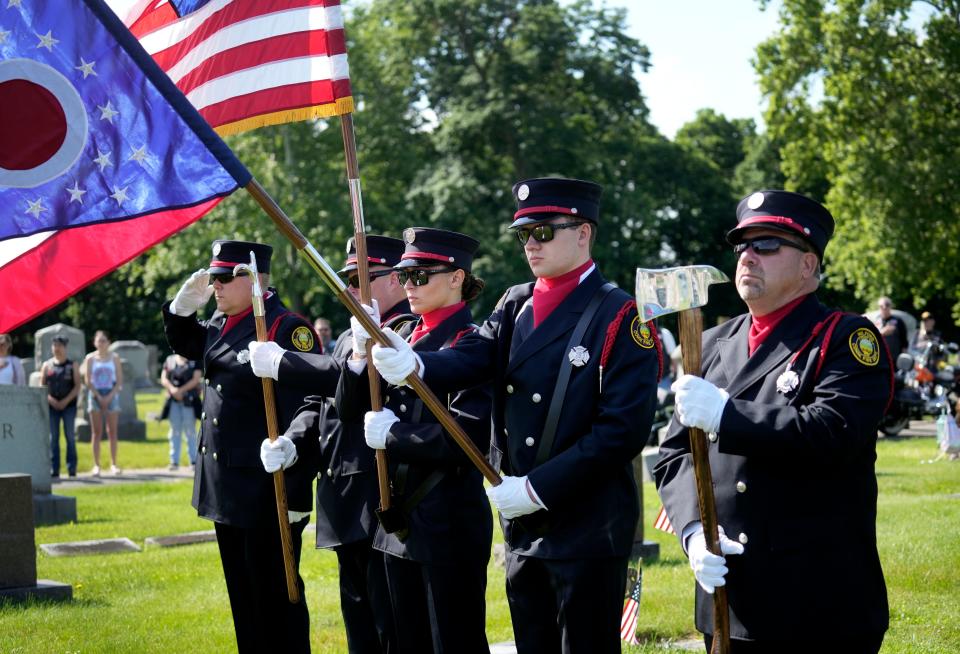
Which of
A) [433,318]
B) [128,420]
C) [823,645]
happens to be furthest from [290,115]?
[128,420]

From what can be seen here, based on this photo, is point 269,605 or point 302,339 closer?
point 269,605

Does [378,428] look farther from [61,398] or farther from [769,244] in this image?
[61,398]

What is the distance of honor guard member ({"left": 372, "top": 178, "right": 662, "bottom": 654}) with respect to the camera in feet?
14.7

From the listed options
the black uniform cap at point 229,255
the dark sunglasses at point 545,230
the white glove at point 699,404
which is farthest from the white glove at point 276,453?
the white glove at point 699,404

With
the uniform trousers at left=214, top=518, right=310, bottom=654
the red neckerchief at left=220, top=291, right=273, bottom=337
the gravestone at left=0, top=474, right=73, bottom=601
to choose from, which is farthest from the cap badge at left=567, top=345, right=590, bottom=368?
the gravestone at left=0, top=474, right=73, bottom=601

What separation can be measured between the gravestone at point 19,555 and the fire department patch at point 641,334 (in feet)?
20.6

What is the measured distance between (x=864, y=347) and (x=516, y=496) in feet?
4.48

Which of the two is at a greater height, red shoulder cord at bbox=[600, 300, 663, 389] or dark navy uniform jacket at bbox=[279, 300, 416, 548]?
red shoulder cord at bbox=[600, 300, 663, 389]

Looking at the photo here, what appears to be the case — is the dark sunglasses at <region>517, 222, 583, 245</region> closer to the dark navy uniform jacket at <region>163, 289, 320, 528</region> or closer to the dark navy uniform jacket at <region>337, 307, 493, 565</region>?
the dark navy uniform jacket at <region>337, 307, 493, 565</region>

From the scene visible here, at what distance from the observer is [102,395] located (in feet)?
63.8

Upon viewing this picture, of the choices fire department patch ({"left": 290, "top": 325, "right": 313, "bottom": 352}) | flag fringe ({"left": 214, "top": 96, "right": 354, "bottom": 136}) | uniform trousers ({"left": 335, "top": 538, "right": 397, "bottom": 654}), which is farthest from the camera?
fire department patch ({"left": 290, "top": 325, "right": 313, "bottom": 352})

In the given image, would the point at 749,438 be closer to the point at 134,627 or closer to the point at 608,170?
the point at 134,627

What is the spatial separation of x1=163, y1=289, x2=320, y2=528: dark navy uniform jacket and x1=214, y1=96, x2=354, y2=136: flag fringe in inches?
51.2

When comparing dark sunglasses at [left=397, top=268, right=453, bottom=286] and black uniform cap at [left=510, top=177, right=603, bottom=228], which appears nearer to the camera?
black uniform cap at [left=510, top=177, right=603, bottom=228]
